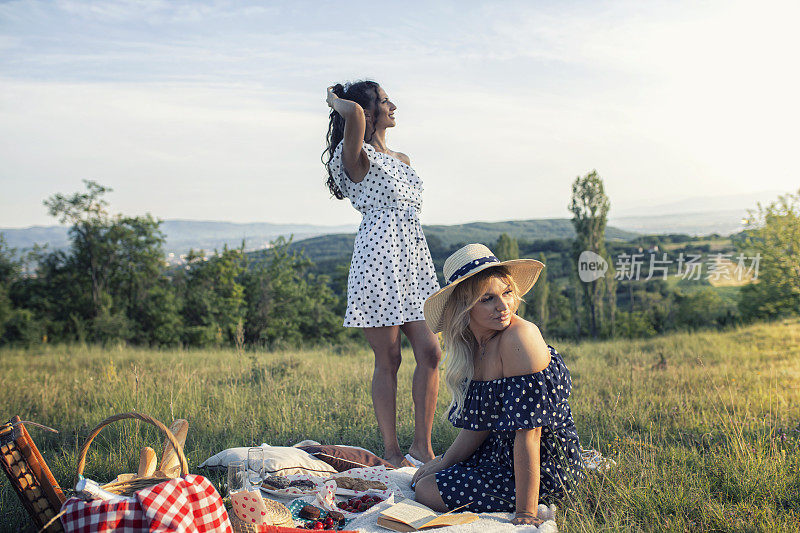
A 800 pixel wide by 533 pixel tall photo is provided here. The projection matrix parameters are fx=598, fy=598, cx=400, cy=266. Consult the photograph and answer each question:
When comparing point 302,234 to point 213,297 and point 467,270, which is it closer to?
point 213,297

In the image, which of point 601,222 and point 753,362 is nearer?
point 753,362

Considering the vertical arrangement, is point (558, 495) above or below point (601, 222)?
below

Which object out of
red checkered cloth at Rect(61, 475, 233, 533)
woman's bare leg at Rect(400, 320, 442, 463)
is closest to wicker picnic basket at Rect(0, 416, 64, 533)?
red checkered cloth at Rect(61, 475, 233, 533)

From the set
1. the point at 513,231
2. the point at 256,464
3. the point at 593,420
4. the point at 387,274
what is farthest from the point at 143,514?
the point at 513,231

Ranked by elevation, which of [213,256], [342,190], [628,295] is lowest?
[628,295]

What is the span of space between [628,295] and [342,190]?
154 ft

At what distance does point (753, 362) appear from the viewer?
8.73m

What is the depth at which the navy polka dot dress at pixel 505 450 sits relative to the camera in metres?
2.99

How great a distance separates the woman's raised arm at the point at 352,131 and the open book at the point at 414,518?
2.16 meters

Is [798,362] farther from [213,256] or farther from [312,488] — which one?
[213,256]

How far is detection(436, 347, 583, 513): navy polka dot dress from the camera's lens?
2.99 metres

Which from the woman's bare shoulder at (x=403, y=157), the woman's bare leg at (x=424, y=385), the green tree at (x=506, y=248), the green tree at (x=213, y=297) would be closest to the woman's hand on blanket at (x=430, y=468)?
the woman's bare leg at (x=424, y=385)

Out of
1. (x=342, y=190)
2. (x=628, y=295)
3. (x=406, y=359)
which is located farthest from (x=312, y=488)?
(x=628, y=295)

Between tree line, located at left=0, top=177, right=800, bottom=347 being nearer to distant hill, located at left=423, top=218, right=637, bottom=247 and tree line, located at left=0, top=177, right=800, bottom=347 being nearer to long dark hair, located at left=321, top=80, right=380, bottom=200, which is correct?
long dark hair, located at left=321, top=80, right=380, bottom=200
